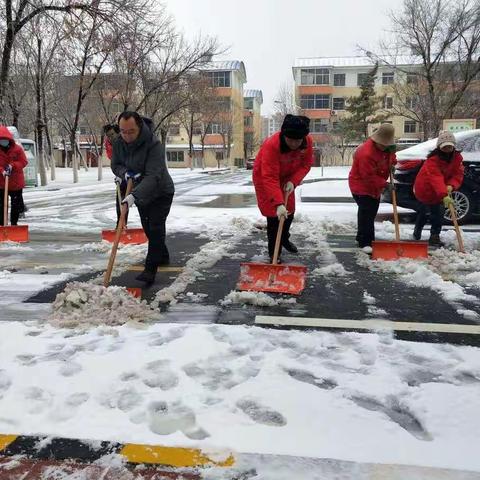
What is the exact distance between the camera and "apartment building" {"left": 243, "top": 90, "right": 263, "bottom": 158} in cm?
7431

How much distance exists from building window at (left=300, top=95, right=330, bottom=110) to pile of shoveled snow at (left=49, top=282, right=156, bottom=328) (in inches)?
2209

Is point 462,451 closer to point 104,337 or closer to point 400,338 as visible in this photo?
point 400,338

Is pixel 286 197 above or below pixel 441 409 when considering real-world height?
above

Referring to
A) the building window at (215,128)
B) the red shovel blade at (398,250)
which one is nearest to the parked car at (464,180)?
the red shovel blade at (398,250)

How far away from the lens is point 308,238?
7.22m

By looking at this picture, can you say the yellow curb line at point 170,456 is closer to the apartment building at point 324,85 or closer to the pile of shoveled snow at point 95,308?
the pile of shoveled snow at point 95,308

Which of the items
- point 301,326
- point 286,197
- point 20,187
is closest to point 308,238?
point 286,197

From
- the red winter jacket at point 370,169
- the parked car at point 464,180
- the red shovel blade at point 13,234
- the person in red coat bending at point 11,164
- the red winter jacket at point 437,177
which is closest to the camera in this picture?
the red winter jacket at point 370,169

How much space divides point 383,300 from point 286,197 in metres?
1.55

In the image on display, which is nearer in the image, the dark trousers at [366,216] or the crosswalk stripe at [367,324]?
the crosswalk stripe at [367,324]

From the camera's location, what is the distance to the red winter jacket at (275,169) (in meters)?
4.86

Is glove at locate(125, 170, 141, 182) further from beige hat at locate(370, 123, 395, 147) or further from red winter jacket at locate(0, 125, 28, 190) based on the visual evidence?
red winter jacket at locate(0, 125, 28, 190)

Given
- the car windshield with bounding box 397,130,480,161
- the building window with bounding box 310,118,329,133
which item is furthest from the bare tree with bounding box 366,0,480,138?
the building window with bounding box 310,118,329,133

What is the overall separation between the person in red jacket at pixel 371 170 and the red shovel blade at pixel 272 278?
6.99ft
